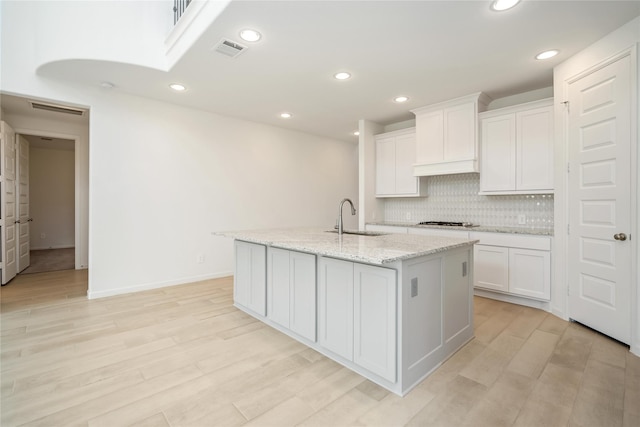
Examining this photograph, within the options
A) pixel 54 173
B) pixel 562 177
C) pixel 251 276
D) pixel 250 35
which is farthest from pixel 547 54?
pixel 54 173

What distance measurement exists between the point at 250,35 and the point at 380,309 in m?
2.39

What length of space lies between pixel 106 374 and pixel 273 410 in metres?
1.25

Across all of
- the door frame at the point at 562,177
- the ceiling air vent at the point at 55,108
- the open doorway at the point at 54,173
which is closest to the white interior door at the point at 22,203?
the open doorway at the point at 54,173

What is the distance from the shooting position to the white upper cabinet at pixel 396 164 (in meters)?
4.67

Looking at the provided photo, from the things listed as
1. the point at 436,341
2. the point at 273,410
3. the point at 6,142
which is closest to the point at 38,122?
the point at 6,142

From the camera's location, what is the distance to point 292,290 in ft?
8.53

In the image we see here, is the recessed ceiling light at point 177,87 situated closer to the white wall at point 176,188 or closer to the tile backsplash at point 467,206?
the white wall at point 176,188

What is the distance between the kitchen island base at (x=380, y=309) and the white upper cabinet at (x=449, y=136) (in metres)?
1.91

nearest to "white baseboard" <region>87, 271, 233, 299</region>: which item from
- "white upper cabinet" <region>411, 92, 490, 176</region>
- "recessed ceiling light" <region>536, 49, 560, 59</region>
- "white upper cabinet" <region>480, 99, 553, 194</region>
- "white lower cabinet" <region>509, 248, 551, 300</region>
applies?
"white upper cabinet" <region>411, 92, 490, 176</region>

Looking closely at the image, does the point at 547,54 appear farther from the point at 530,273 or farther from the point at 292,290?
the point at 292,290

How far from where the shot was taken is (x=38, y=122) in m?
4.73

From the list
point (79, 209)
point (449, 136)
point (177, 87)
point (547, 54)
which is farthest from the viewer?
point (79, 209)

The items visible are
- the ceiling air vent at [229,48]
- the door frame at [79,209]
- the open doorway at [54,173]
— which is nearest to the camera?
the ceiling air vent at [229,48]

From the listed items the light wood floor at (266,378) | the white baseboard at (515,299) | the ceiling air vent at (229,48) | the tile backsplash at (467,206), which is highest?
the ceiling air vent at (229,48)
